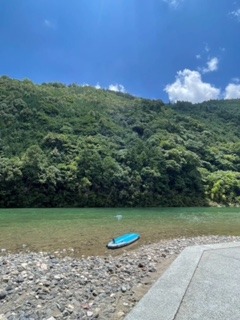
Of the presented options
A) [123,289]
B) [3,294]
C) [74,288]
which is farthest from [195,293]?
[3,294]

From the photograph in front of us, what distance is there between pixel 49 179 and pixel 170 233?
3397 centimetres

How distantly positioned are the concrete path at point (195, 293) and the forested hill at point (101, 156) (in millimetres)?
41808

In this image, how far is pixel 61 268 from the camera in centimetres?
825

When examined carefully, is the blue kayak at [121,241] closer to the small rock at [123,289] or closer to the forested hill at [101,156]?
the small rock at [123,289]

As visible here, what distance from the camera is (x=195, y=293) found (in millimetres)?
5852

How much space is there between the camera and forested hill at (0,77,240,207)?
48.5 meters

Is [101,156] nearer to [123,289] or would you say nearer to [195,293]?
[123,289]

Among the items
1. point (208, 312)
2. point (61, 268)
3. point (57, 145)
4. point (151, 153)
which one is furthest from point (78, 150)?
point (208, 312)

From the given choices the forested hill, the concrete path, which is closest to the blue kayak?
the concrete path

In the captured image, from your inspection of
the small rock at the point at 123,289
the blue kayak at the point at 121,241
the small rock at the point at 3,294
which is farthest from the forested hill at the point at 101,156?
the small rock at the point at 123,289

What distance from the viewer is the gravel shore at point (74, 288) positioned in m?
5.52

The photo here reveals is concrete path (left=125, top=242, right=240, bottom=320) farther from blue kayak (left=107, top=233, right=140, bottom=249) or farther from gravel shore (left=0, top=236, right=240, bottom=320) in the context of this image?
blue kayak (left=107, top=233, right=140, bottom=249)

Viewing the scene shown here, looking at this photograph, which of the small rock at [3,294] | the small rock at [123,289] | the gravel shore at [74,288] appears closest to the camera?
the gravel shore at [74,288]

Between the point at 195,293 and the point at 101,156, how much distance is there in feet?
176
